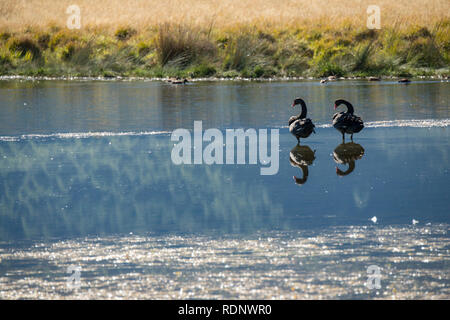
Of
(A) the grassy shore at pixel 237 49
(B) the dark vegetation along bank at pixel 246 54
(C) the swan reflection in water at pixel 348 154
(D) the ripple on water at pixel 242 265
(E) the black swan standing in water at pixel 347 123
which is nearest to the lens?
(D) the ripple on water at pixel 242 265

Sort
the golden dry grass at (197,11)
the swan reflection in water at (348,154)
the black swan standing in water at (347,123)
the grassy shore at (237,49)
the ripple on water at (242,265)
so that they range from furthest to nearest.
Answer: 1. the golden dry grass at (197,11)
2. the grassy shore at (237,49)
3. the black swan standing in water at (347,123)
4. the swan reflection in water at (348,154)
5. the ripple on water at (242,265)

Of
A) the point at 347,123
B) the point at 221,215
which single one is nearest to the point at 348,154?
the point at 347,123

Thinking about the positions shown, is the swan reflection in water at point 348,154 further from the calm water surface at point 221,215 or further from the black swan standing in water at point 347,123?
the black swan standing in water at point 347,123

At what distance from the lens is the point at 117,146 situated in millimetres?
10180

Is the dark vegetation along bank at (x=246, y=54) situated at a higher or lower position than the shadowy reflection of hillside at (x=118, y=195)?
higher

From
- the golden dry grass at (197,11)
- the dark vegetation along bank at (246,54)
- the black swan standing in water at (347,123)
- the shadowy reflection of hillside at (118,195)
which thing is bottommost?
the shadowy reflection of hillside at (118,195)

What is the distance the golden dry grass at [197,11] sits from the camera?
38875mm

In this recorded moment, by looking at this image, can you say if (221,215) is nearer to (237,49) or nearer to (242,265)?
(242,265)

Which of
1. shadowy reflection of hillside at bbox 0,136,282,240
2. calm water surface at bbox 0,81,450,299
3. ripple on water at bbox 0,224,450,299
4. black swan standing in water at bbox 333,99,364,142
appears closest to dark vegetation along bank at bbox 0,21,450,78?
calm water surface at bbox 0,81,450,299

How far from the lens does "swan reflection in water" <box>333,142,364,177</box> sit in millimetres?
8461

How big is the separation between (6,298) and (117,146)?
5670mm

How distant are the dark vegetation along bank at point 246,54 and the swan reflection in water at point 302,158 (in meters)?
15.2

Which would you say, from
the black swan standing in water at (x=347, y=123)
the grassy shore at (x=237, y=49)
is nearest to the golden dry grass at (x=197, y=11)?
the grassy shore at (x=237, y=49)

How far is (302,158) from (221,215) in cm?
293
